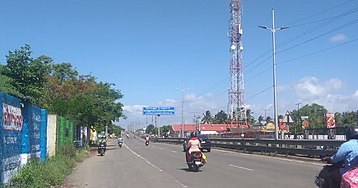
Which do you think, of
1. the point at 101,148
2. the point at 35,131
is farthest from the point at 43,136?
the point at 101,148

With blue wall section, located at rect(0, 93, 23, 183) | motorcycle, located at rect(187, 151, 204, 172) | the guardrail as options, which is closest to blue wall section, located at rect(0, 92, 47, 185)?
blue wall section, located at rect(0, 93, 23, 183)

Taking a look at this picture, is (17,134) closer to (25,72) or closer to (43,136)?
A: (25,72)

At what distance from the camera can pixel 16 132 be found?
13.8 metres

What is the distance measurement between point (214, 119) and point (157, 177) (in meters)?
176

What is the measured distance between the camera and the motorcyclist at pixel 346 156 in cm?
764

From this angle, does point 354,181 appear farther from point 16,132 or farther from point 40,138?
point 40,138

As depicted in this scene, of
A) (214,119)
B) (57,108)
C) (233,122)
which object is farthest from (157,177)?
(214,119)

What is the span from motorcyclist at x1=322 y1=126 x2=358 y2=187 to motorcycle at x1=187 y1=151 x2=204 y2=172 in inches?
462

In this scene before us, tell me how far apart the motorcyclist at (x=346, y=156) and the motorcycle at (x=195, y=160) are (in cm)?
1173

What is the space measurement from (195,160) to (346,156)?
12422 mm

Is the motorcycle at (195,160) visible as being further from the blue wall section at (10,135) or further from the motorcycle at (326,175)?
the motorcycle at (326,175)

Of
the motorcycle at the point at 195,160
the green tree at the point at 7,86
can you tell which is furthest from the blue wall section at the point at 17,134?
the motorcycle at the point at 195,160

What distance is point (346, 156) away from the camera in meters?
7.75

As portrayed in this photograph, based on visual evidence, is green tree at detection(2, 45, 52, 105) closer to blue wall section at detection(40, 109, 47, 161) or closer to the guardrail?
blue wall section at detection(40, 109, 47, 161)
